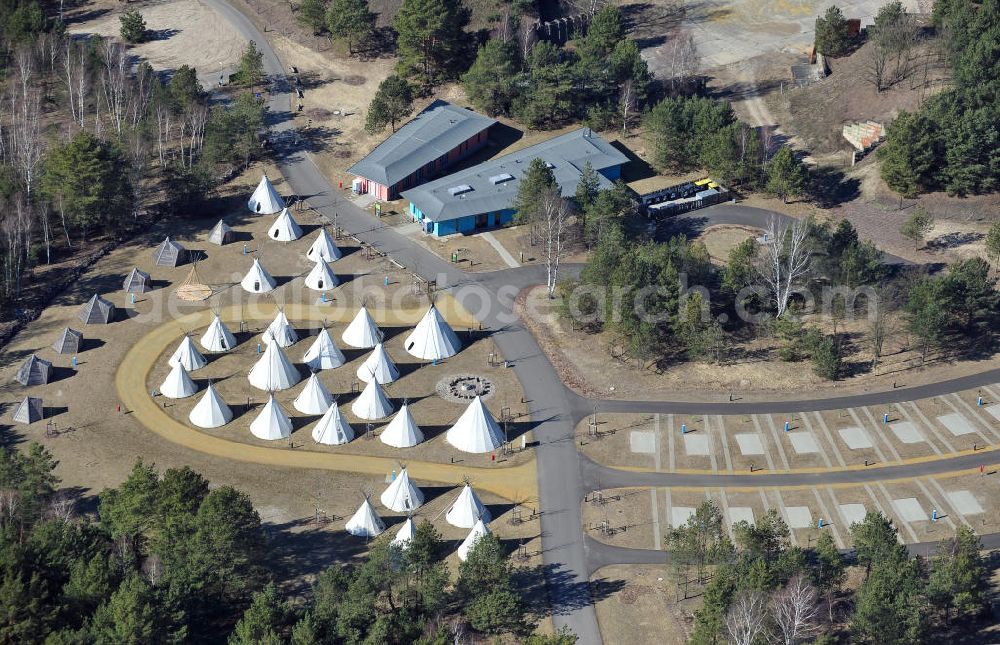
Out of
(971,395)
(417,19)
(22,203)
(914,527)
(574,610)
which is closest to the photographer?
(574,610)

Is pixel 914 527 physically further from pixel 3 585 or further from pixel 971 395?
pixel 3 585

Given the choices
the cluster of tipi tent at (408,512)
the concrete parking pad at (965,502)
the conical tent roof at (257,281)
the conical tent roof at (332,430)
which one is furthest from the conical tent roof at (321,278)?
the concrete parking pad at (965,502)

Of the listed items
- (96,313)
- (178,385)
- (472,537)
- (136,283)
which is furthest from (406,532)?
(136,283)

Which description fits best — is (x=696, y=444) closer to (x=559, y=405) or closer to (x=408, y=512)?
(x=559, y=405)

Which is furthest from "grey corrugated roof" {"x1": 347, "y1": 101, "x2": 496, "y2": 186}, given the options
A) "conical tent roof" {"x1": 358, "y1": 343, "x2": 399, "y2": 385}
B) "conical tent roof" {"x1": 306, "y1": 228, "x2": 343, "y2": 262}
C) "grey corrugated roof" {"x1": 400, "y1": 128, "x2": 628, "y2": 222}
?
"conical tent roof" {"x1": 358, "y1": 343, "x2": 399, "y2": 385}

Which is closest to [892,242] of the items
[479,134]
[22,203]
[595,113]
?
[595,113]

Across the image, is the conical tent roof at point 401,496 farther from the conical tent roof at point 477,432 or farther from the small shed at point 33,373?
the small shed at point 33,373
